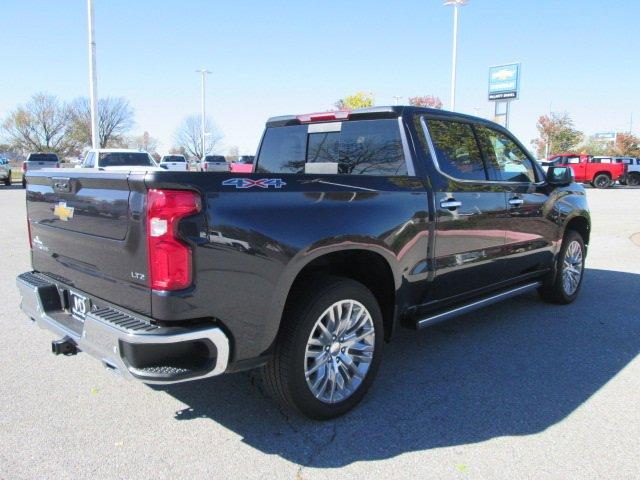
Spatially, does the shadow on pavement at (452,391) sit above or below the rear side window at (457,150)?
below

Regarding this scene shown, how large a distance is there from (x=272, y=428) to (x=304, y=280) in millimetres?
892

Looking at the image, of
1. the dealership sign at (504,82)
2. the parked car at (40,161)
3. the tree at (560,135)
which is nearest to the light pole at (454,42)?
the dealership sign at (504,82)

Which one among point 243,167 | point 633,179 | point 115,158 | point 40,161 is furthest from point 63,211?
point 633,179

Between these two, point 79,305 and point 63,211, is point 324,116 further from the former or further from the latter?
point 79,305

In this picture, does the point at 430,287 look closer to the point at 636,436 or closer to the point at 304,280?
the point at 304,280

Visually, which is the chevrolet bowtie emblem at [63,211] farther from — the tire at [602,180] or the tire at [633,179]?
the tire at [633,179]

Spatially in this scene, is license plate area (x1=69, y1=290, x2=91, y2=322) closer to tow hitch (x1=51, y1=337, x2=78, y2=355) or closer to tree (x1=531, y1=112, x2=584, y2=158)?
tow hitch (x1=51, y1=337, x2=78, y2=355)

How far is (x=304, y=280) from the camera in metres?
3.24

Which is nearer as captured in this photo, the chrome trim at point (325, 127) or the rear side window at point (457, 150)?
the rear side window at point (457, 150)

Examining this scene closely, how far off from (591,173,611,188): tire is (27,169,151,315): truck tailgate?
35891 millimetres

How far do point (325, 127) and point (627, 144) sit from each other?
7619 cm

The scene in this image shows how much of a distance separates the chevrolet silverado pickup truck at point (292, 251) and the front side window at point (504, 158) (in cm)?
2

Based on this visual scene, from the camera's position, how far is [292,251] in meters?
2.88

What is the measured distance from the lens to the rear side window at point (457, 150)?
13.3ft
